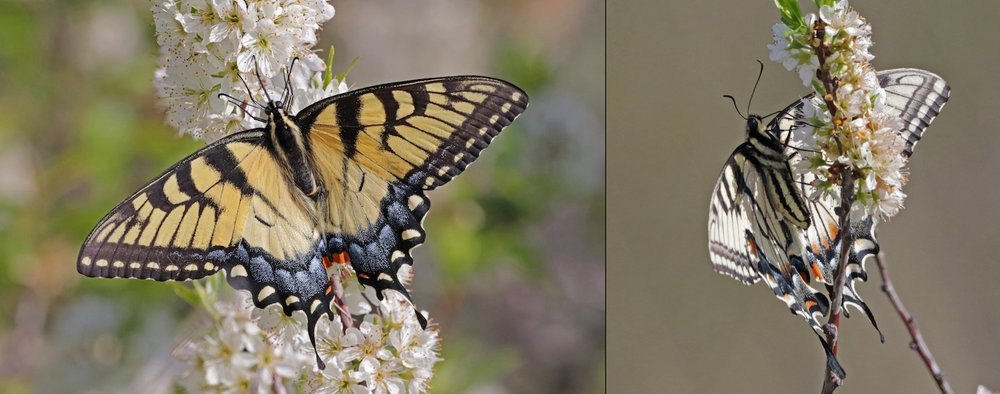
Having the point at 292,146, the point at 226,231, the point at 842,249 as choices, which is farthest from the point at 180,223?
the point at 842,249

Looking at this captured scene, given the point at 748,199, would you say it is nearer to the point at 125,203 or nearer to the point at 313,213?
the point at 313,213

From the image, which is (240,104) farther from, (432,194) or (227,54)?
(432,194)

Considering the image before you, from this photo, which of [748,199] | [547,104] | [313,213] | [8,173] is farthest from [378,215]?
[547,104]

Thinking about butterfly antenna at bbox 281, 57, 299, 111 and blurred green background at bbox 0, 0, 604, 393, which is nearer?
butterfly antenna at bbox 281, 57, 299, 111

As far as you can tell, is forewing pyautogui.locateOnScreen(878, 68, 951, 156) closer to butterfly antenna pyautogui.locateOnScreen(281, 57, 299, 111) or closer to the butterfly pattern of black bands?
the butterfly pattern of black bands

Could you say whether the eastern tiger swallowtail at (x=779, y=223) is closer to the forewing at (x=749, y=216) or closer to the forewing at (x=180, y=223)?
the forewing at (x=749, y=216)

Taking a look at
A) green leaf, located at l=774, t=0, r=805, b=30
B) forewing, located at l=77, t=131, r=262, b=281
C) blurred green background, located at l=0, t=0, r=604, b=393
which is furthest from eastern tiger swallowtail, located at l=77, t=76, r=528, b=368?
blurred green background, located at l=0, t=0, r=604, b=393
